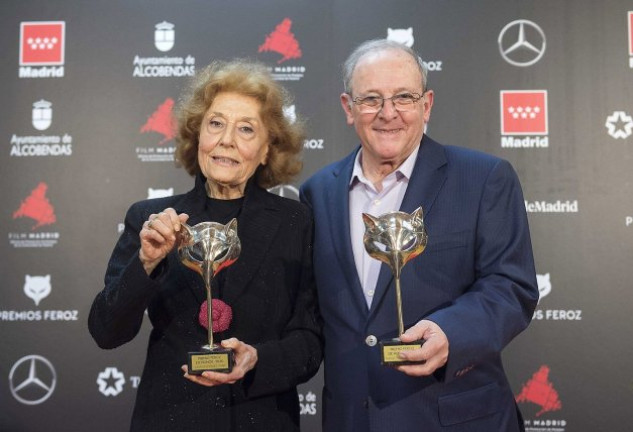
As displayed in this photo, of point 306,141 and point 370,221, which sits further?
point 306,141

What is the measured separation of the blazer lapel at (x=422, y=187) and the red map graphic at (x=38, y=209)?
2613 millimetres

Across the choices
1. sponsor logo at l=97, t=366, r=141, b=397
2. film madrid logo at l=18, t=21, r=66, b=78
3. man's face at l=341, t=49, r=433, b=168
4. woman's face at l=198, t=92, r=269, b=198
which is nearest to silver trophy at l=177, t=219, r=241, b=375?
woman's face at l=198, t=92, r=269, b=198

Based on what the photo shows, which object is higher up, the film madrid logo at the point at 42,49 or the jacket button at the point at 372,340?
the film madrid logo at the point at 42,49

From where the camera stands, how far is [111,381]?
3686 millimetres

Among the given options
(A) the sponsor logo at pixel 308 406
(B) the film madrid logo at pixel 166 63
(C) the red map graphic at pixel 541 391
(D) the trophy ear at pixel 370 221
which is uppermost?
(B) the film madrid logo at pixel 166 63

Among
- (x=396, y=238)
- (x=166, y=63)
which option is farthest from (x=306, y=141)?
(x=396, y=238)

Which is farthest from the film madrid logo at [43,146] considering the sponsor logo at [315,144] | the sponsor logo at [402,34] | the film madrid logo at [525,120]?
the film madrid logo at [525,120]

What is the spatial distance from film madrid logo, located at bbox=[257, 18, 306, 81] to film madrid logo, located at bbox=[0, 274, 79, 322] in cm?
172

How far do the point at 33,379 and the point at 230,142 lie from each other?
2.56 m

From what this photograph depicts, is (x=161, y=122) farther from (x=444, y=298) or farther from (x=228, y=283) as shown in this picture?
(x=444, y=298)

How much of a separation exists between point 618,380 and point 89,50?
3.40m

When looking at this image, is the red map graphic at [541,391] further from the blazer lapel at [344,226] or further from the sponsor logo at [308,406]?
the blazer lapel at [344,226]

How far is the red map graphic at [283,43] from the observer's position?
3695 millimetres

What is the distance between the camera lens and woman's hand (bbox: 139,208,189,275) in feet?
4.89
